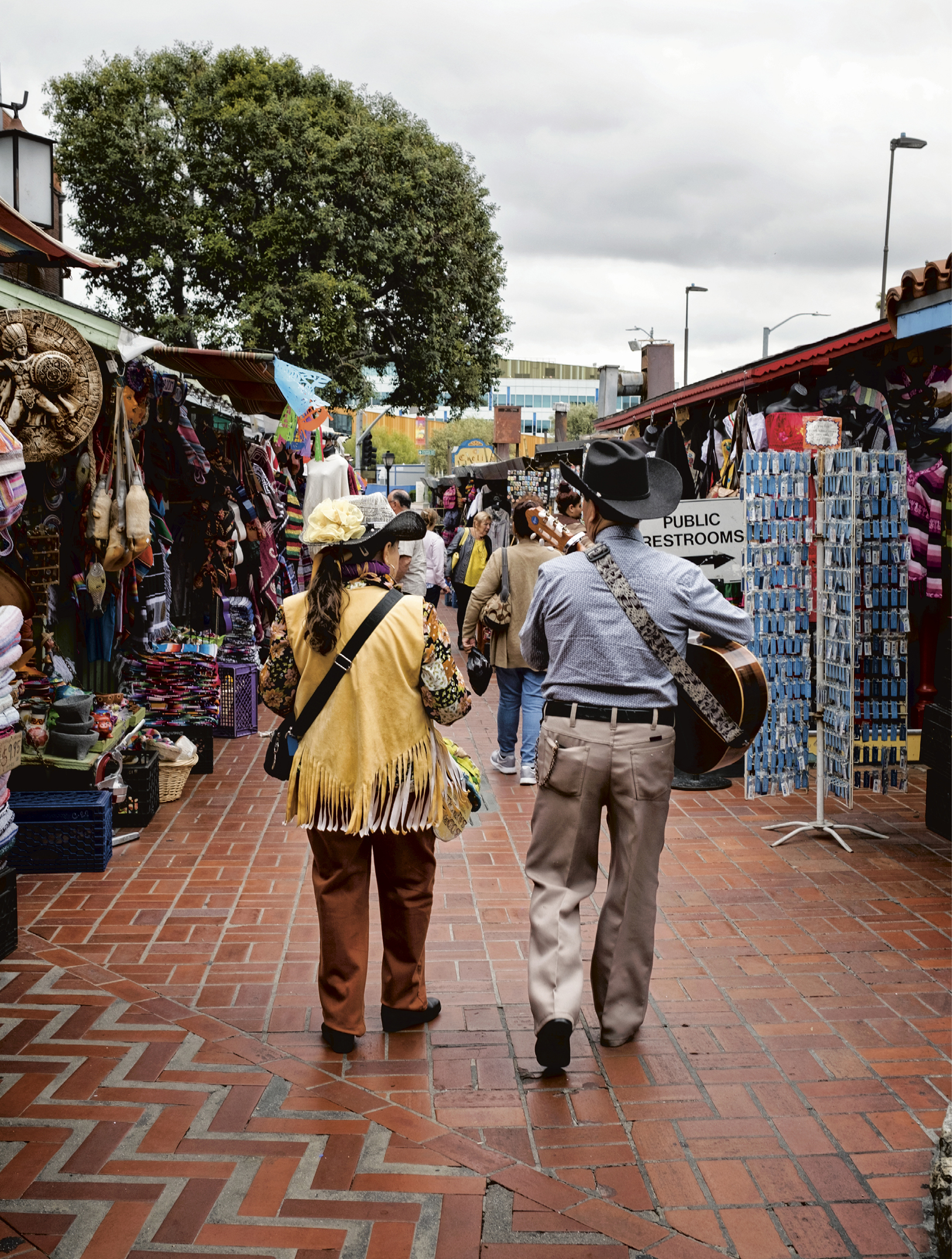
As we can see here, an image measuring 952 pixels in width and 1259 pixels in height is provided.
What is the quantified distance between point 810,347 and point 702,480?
253 centimetres

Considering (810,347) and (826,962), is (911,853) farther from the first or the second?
(810,347)

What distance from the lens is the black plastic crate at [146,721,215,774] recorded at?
25.2ft

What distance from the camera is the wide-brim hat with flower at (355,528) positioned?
12.0 ft

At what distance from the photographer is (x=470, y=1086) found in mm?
3596

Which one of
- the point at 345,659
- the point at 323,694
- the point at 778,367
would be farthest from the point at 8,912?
the point at 778,367

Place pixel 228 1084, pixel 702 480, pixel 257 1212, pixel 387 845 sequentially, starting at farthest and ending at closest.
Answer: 1. pixel 702 480
2. pixel 387 845
3. pixel 228 1084
4. pixel 257 1212

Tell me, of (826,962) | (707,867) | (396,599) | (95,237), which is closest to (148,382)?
(396,599)

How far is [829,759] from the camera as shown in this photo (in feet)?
21.0

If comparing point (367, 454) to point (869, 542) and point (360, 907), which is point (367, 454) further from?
point (360, 907)

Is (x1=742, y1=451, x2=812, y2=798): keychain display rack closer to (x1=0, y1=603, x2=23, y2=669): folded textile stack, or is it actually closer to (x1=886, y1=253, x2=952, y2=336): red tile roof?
(x1=886, y1=253, x2=952, y2=336): red tile roof

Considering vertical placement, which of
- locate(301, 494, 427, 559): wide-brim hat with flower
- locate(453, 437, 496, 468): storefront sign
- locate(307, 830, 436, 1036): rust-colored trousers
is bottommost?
locate(307, 830, 436, 1036): rust-colored trousers

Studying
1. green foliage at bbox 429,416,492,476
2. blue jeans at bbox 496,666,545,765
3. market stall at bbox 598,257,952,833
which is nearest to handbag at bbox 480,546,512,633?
blue jeans at bbox 496,666,545,765

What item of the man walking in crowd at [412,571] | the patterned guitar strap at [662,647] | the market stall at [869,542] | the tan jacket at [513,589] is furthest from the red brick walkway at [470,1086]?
the man walking in crowd at [412,571]

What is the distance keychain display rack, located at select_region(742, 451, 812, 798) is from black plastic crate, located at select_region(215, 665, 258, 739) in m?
4.20
